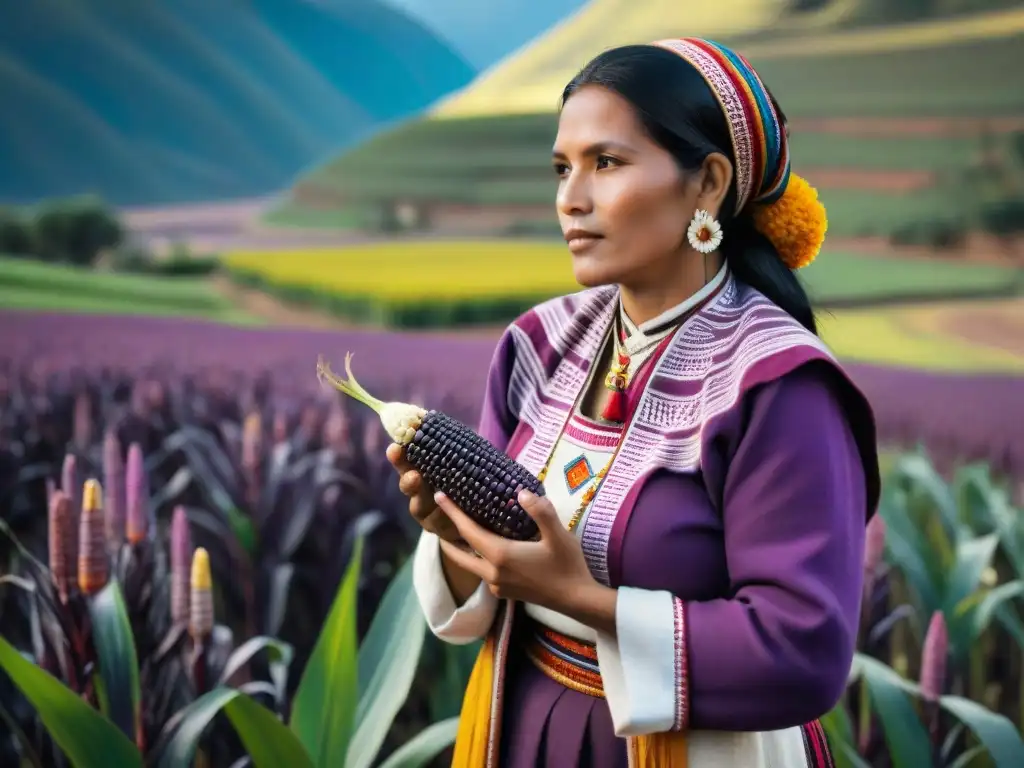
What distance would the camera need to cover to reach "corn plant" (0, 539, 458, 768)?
1.28 m

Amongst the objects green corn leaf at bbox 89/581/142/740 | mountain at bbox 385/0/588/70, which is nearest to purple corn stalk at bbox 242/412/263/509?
green corn leaf at bbox 89/581/142/740

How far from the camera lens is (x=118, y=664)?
4.64 ft

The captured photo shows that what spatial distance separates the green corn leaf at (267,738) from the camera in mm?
1303

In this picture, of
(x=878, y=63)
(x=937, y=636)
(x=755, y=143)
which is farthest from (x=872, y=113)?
(x=755, y=143)

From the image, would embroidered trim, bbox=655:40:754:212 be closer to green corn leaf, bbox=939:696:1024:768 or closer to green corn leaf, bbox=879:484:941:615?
green corn leaf, bbox=939:696:1024:768

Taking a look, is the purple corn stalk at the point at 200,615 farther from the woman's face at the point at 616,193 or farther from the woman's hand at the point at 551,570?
the woman's face at the point at 616,193

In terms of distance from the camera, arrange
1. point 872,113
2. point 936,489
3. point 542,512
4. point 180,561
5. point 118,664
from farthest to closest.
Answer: point 872,113
point 936,489
point 180,561
point 118,664
point 542,512

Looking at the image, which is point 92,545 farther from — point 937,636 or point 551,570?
point 937,636

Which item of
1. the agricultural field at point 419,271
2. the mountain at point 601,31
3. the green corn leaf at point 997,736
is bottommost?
the green corn leaf at point 997,736

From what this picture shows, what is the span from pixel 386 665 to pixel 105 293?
2.51 metres

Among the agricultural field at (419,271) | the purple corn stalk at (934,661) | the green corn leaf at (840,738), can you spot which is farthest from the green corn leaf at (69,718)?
the agricultural field at (419,271)

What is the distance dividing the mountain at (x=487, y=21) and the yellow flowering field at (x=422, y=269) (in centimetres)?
75

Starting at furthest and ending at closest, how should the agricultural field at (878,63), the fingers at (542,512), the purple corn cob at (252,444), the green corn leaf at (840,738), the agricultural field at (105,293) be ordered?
the agricultural field at (105,293)
the agricultural field at (878,63)
the purple corn cob at (252,444)
the green corn leaf at (840,738)
the fingers at (542,512)

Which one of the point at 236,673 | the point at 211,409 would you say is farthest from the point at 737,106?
the point at 211,409
